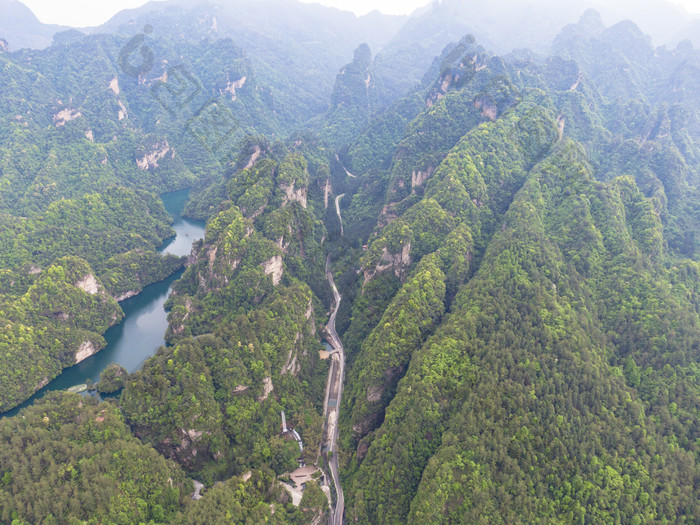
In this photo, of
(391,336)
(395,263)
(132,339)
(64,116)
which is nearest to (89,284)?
(132,339)

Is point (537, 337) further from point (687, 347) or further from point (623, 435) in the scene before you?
point (687, 347)

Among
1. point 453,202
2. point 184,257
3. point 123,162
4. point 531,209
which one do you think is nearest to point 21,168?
point 123,162

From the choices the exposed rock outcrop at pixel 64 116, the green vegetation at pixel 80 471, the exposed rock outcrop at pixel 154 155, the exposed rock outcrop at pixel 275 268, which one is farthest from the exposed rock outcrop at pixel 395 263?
the exposed rock outcrop at pixel 64 116

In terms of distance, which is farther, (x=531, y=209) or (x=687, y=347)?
(x=531, y=209)

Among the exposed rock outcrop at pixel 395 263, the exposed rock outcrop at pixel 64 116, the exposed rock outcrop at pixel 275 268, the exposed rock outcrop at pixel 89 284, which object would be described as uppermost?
the exposed rock outcrop at pixel 64 116

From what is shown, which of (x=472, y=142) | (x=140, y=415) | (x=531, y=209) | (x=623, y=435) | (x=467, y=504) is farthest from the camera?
(x=472, y=142)

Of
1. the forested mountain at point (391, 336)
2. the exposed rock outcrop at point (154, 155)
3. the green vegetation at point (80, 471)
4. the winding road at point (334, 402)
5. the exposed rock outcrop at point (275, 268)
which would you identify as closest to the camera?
the green vegetation at point (80, 471)

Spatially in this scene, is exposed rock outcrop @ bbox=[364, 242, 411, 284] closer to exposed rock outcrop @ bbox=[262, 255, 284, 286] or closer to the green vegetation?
exposed rock outcrop @ bbox=[262, 255, 284, 286]

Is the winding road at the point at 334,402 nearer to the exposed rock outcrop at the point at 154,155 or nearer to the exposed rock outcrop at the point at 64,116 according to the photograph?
the exposed rock outcrop at the point at 154,155

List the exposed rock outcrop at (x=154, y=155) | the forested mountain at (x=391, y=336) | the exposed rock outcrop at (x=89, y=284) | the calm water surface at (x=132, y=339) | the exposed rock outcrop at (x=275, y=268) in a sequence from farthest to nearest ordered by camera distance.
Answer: the exposed rock outcrop at (x=154, y=155)
the exposed rock outcrop at (x=89, y=284)
the exposed rock outcrop at (x=275, y=268)
the calm water surface at (x=132, y=339)
the forested mountain at (x=391, y=336)
